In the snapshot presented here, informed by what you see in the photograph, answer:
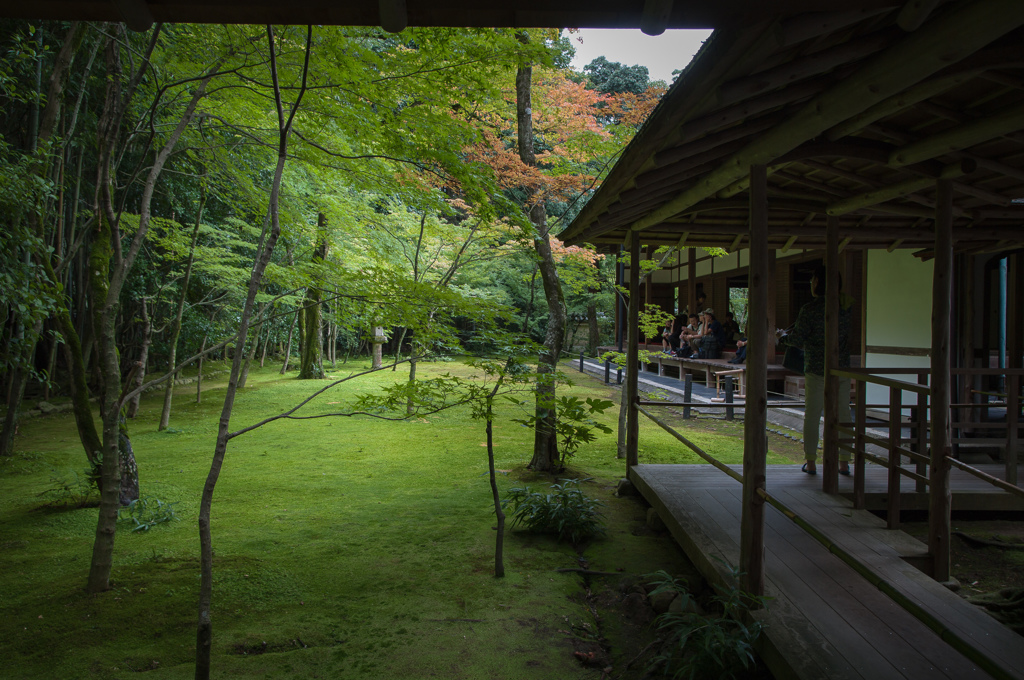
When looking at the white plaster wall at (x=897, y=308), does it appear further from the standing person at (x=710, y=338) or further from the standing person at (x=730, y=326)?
the standing person at (x=730, y=326)

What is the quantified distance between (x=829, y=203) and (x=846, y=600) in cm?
294

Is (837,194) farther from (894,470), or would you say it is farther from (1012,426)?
(1012,426)

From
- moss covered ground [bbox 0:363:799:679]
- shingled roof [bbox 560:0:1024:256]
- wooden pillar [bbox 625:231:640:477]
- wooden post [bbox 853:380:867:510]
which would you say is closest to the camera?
shingled roof [bbox 560:0:1024:256]

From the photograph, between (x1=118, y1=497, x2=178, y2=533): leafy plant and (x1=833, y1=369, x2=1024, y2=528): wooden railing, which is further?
(x1=118, y1=497, x2=178, y2=533): leafy plant

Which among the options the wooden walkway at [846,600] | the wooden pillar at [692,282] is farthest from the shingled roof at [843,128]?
the wooden pillar at [692,282]

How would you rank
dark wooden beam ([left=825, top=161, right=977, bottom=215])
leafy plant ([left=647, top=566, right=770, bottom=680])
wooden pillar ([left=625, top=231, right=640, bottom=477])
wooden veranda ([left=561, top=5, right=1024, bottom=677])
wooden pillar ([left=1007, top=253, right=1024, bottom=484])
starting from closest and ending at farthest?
1. wooden veranda ([left=561, top=5, right=1024, bottom=677])
2. leafy plant ([left=647, top=566, right=770, bottom=680])
3. dark wooden beam ([left=825, top=161, right=977, bottom=215])
4. wooden pillar ([left=625, top=231, right=640, bottom=477])
5. wooden pillar ([left=1007, top=253, right=1024, bottom=484])

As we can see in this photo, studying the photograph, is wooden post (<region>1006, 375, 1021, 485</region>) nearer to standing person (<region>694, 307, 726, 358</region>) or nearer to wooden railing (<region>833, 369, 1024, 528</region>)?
wooden railing (<region>833, 369, 1024, 528</region>)

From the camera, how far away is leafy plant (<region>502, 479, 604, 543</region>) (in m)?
4.74

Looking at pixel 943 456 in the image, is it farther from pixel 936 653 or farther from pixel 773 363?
pixel 773 363

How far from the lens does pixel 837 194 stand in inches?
162

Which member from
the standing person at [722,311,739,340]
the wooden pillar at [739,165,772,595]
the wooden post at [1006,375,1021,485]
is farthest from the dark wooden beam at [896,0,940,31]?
the standing person at [722,311,739,340]

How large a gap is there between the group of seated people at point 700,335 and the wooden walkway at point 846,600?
804 centimetres

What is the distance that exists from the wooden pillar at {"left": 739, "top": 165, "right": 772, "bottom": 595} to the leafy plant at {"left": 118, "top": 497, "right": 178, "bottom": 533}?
15.4 ft

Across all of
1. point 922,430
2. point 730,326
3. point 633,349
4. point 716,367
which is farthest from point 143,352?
point 730,326
